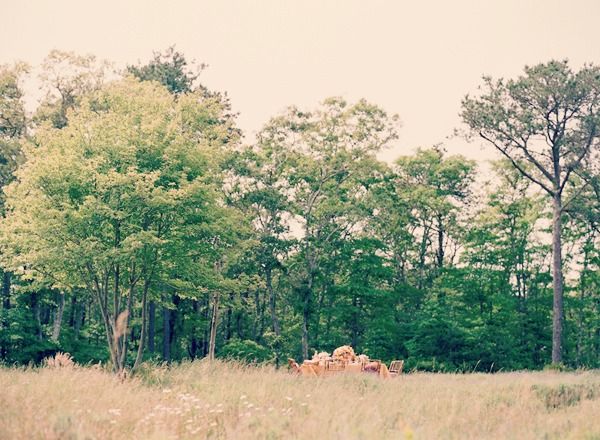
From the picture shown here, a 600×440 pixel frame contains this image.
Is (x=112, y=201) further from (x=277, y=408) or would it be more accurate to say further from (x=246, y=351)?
(x=246, y=351)

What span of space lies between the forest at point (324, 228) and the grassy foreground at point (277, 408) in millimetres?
5133

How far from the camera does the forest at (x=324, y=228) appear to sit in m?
16.7

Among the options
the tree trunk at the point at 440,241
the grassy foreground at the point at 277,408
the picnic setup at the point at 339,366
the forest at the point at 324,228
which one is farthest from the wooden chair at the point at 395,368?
the tree trunk at the point at 440,241

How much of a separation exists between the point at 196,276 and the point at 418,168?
865 inches

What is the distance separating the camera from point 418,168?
37.6 metres

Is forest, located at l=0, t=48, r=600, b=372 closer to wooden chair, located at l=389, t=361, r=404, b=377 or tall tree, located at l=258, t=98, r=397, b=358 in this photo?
tall tree, located at l=258, t=98, r=397, b=358

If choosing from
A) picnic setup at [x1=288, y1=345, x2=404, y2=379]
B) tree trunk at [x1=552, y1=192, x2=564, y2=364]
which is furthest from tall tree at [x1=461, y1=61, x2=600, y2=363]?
picnic setup at [x1=288, y1=345, x2=404, y2=379]

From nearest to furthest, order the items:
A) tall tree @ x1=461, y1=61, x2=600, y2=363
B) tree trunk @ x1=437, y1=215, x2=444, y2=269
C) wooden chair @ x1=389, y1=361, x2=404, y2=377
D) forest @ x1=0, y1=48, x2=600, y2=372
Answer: forest @ x1=0, y1=48, x2=600, y2=372
wooden chair @ x1=389, y1=361, x2=404, y2=377
tall tree @ x1=461, y1=61, x2=600, y2=363
tree trunk @ x1=437, y1=215, x2=444, y2=269

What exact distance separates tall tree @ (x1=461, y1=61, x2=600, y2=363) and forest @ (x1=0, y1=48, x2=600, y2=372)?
3.4 inches

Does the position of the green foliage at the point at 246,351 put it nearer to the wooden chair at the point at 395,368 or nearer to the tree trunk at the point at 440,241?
the tree trunk at the point at 440,241

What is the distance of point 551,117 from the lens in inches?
1056

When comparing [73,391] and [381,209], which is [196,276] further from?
[381,209]

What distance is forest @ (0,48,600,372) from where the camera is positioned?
16.7m

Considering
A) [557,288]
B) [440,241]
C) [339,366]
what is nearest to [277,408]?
[339,366]
